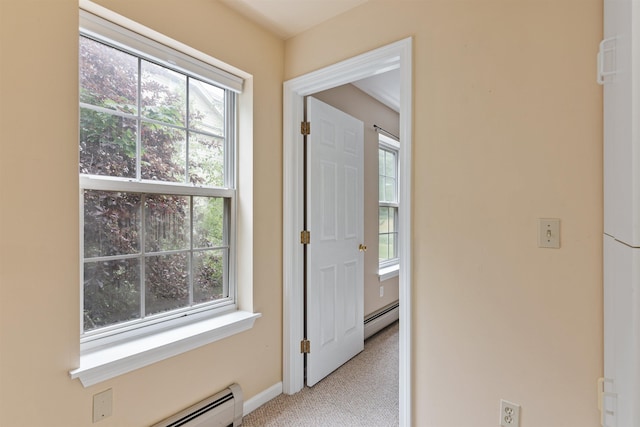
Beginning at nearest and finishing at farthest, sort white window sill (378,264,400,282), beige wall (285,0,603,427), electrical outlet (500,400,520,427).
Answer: beige wall (285,0,603,427), electrical outlet (500,400,520,427), white window sill (378,264,400,282)

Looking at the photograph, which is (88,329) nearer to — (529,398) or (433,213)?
(433,213)

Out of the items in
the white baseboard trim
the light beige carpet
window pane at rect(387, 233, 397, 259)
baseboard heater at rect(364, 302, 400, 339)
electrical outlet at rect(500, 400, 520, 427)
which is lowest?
the light beige carpet

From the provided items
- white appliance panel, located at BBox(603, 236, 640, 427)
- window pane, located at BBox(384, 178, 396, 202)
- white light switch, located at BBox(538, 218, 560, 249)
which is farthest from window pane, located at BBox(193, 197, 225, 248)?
window pane, located at BBox(384, 178, 396, 202)

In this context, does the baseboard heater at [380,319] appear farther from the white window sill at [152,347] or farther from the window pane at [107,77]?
the window pane at [107,77]

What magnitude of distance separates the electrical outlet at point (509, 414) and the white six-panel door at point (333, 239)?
1.25m

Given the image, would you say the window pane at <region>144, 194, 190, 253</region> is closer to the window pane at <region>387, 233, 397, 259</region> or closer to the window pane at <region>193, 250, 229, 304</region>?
the window pane at <region>193, 250, 229, 304</region>

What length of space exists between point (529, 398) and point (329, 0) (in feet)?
7.26

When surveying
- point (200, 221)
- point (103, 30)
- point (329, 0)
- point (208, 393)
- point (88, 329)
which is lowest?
point (208, 393)

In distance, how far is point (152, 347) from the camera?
4.83 ft

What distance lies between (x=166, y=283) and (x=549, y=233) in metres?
1.84

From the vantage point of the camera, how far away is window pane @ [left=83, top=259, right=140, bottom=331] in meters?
1.42

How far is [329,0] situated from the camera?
1805 millimetres

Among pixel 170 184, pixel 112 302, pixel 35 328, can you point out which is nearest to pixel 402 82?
pixel 170 184

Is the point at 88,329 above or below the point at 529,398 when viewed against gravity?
above
